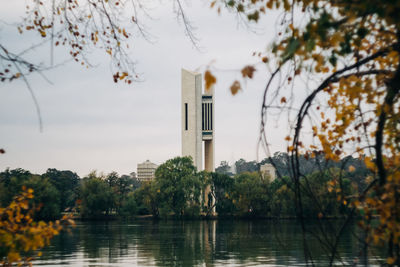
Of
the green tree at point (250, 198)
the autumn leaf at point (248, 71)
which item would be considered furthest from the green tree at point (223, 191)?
the autumn leaf at point (248, 71)

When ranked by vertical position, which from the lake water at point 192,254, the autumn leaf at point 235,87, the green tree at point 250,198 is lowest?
the lake water at point 192,254

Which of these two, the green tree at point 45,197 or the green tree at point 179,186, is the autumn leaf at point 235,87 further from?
the green tree at point 179,186

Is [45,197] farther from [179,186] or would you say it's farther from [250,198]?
[250,198]

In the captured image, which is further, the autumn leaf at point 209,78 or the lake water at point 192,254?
the lake water at point 192,254

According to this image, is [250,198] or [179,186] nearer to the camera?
[250,198]

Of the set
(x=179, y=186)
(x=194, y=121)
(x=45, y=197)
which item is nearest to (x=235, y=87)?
(x=45, y=197)

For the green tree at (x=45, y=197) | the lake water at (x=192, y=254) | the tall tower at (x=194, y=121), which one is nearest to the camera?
the lake water at (x=192, y=254)

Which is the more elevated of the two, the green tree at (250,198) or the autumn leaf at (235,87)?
the green tree at (250,198)

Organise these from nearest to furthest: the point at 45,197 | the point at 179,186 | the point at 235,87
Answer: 1. the point at 235,87
2. the point at 45,197
3. the point at 179,186

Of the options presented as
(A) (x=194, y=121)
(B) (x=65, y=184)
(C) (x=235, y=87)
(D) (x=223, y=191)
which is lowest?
(C) (x=235, y=87)

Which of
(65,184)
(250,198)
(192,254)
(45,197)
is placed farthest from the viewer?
(65,184)

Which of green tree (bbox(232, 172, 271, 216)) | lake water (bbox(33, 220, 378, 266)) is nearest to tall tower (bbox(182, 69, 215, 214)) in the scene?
green tree (bbox(232, 172, 271, 216))

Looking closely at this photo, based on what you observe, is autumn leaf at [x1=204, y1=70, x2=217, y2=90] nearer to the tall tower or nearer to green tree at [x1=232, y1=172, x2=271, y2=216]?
green tree at [x1=232, y1=172, x2=271, y2=216]

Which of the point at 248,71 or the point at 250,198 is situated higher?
the point at 250,198
